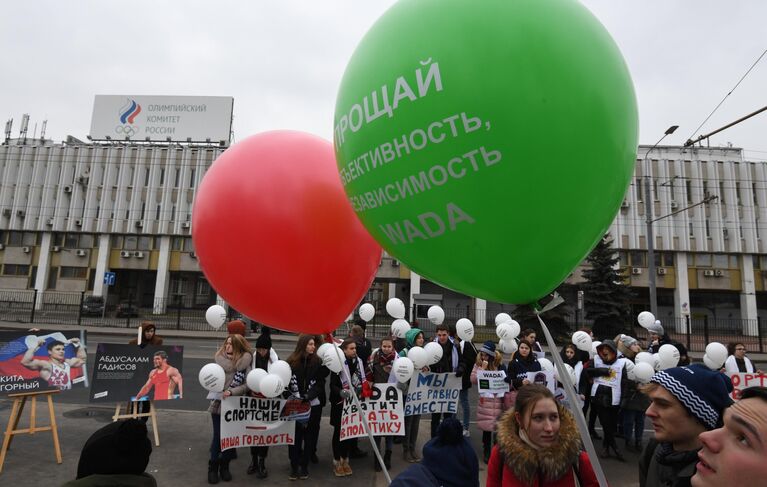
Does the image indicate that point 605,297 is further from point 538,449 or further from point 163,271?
point 163,271

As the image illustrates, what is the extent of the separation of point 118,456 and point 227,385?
3755mm

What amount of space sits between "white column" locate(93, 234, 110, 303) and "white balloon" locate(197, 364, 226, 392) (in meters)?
35.1

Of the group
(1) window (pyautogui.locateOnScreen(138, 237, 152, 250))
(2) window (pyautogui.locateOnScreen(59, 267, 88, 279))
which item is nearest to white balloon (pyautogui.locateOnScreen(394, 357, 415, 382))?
(1) window (pyautogui.locateOnScreen(138, 237, 152, 250))

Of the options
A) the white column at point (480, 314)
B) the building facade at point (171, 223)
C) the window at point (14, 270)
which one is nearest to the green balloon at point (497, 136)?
the white column at point (480, 314)

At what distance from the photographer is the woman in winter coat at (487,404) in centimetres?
589

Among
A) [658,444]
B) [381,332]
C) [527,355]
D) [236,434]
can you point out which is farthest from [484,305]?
[658,444]

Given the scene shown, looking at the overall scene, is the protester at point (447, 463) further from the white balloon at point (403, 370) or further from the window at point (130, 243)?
the window at point (130, 243)

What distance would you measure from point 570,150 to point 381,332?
2207cm

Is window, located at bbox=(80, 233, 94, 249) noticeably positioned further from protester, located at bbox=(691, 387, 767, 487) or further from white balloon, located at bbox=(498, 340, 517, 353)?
protester, located at bbox=(691, 387, 767, 487)

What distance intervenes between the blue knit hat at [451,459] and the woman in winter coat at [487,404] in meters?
4.24

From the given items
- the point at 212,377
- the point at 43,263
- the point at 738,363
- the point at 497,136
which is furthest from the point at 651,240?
the point at 43,263

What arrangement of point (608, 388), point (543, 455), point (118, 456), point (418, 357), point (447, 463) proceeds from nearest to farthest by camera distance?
point (118, 456) < point (447, 463) < point (543, 455) < point (418, 357) < point (608, 388)

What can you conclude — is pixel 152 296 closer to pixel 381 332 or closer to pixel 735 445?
pixel 381 332

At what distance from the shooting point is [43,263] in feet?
112
